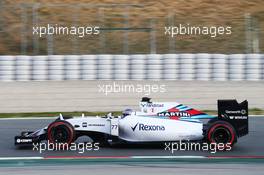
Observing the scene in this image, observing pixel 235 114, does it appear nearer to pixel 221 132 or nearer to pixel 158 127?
pixel 221 132

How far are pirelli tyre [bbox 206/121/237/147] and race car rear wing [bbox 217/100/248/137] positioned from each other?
0.12 metres

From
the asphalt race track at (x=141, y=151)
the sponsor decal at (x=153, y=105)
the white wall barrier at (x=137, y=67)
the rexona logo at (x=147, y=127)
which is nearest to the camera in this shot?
the asphalt race track at (x=141, y=151)

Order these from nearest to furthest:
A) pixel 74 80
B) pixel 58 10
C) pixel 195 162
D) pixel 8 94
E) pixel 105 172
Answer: pixel 105 172
pixel 195 162
pixel 8 94
pixel 74 80
pixel 58 10

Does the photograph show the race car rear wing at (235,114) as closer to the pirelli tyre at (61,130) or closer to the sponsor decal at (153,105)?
the sponsor decal at (153,105)

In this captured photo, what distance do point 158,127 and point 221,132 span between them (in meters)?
0.85

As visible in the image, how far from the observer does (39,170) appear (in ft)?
25.5

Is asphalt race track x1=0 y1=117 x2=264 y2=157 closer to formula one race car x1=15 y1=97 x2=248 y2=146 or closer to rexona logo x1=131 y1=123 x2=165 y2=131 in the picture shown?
formula one race car x1=15 y1=97 x2=248 y2=146

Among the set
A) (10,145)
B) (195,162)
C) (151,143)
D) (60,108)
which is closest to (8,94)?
(60,108)

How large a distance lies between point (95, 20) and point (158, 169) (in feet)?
44.9

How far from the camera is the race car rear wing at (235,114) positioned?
8922mm

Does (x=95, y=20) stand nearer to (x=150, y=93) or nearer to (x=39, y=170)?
(x=150, y=93)

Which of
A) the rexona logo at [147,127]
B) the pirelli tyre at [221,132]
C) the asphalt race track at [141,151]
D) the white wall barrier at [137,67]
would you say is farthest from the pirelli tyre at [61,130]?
the white wall barrier at [137,67]

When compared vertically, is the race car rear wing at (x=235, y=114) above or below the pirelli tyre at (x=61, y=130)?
above

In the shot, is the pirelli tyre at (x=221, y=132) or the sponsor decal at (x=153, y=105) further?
the sponsor decal at (x=153, y=105)
